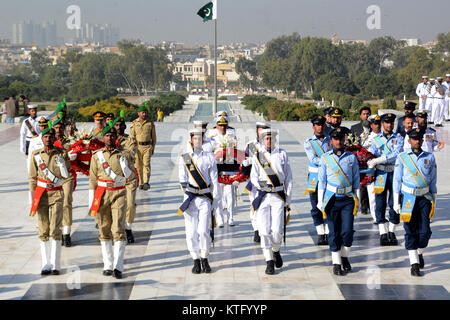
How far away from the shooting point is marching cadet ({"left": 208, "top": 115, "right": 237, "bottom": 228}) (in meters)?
11.0

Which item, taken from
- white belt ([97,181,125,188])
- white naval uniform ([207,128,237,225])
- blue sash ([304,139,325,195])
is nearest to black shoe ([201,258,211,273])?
white belt ([97,181,125,188])

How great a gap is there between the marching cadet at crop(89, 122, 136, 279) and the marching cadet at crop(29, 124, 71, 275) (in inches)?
19.7

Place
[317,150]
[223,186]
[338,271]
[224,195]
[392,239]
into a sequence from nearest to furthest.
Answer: [338,271]
[317,150]
[392,239]
[224,195]
[223,186]

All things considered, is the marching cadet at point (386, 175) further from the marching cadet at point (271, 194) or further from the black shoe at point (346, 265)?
the marching cadet at point (271, 194)

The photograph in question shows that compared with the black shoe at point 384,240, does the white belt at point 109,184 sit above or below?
above

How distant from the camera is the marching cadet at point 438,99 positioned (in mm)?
Result: 25550

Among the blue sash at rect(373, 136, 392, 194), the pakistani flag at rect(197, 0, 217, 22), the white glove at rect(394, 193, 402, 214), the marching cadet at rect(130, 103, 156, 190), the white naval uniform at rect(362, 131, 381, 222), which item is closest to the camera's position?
the white glove at rect(394, 193, 402, 214)

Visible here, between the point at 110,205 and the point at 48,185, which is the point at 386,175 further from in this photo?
the point at 48,185

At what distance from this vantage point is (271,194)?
29.2 ft

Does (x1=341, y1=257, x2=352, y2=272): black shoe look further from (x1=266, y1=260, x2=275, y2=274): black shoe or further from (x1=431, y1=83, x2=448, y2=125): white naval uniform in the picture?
(x1=431, y1=83, x2=448, y2=125): white naval uniform

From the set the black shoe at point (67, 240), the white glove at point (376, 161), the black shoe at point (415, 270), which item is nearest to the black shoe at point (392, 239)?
the white glove at point (376, 161)

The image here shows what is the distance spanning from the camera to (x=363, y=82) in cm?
10212

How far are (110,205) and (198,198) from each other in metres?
1.13

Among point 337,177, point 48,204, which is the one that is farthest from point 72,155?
point 337,177
